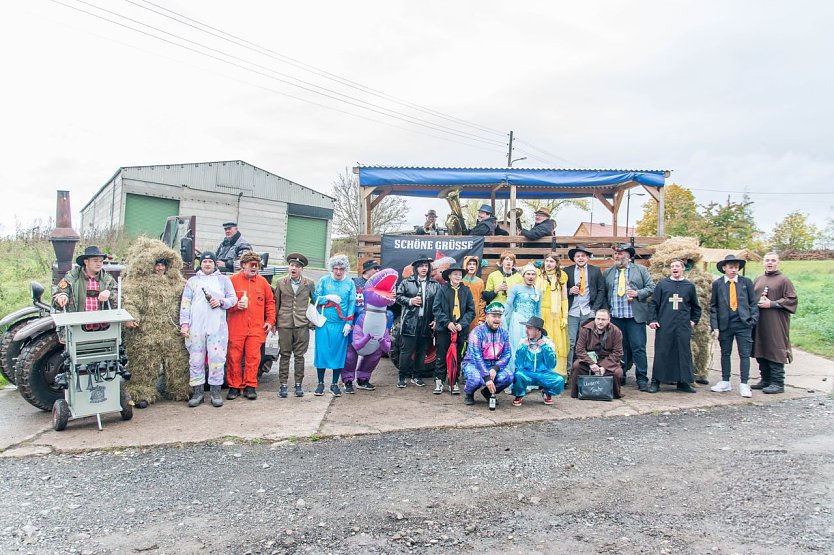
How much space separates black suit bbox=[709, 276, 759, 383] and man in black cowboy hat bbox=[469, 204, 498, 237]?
332 centimetres

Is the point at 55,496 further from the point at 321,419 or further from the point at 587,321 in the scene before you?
the point at 587,321

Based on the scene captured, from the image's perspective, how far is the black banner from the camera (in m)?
8.67

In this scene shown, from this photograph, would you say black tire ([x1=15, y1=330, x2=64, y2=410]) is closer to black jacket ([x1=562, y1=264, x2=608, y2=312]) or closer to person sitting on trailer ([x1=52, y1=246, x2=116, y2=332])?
person sitting on trailer ([x1=52, y1=246, x2=116, y2=332])

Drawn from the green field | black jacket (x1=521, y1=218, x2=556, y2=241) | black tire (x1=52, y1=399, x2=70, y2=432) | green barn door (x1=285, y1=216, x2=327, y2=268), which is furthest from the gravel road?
green barn door (x1=285, y1=216, x2=327, y2=268)

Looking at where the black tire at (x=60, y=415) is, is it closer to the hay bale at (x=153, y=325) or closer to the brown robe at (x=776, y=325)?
the hay bale at (x=153, y=325)

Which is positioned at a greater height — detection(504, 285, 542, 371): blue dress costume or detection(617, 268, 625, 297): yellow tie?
detection(617, 268, 625, 297): yellow tie

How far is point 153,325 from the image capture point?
641 centimetres

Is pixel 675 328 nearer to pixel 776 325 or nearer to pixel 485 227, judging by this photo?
pixel 776 325

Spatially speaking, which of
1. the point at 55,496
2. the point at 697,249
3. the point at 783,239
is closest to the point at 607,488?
the point at 55,496

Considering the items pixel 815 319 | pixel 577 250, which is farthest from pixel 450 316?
pixel 815 319

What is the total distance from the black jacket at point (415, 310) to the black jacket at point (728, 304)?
12.2ft

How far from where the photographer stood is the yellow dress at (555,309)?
7.57 metres

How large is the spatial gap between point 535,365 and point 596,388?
93cm

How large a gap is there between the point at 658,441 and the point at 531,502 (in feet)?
6.74
